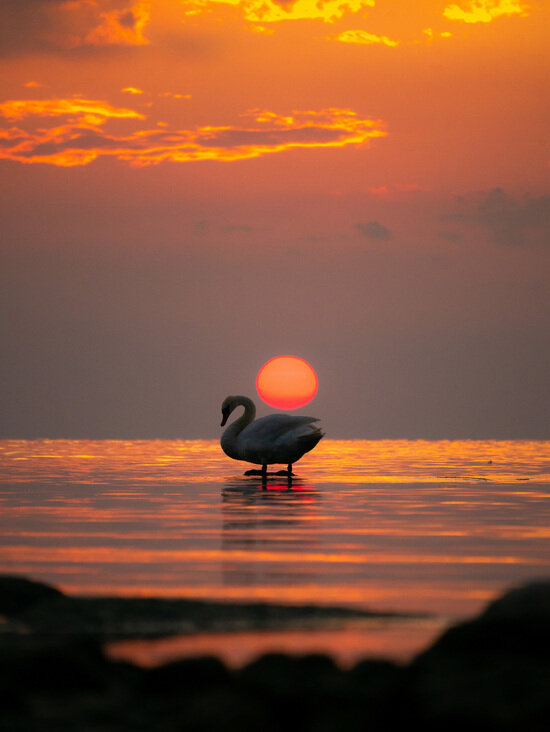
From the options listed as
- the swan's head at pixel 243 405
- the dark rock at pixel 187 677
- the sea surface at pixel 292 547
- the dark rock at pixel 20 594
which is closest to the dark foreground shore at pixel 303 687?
the dark rock at pixel 187 677

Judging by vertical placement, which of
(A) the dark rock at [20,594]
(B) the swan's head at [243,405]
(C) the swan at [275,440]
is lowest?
(A) the dark rock at [20,594]

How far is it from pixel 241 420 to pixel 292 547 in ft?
57.6

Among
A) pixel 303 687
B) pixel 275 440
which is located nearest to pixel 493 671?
pixel 303 687

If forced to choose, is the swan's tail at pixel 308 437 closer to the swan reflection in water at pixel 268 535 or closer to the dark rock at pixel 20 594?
the swan reflection in water at pixel 268 535

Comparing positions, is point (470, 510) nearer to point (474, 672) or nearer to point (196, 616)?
point (196, 616)

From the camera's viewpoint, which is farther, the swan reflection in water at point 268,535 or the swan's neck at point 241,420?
the swan's neck at point 241,420

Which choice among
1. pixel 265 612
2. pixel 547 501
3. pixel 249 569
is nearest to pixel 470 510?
pixel 547 501

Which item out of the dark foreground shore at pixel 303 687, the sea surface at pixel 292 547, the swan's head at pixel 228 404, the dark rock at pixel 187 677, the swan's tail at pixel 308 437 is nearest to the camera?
the dark foreground shore at pixel 303 687

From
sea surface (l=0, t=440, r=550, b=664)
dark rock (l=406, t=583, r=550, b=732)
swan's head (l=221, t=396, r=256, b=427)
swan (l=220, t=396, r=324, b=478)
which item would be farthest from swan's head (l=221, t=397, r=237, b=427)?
dark rock (l=406, t=583, r=550, b=732)

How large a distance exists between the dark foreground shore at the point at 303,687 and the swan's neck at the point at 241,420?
867 inches

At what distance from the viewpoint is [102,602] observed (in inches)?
382

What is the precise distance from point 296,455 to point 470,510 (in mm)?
8913

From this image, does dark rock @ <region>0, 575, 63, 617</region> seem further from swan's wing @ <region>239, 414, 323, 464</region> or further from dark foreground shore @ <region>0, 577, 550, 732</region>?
swan's wing @ <region>239, 414, 323, 464</region>

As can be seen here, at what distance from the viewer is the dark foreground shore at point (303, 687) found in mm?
6336
